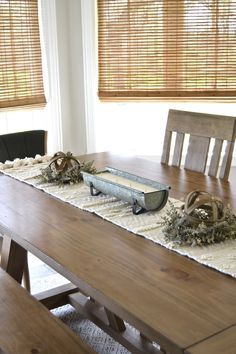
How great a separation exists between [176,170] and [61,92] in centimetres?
173

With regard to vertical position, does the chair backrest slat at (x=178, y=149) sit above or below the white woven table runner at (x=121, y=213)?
above

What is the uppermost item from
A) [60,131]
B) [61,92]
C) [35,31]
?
[35,31]

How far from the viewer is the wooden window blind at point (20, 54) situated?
11.2 feet

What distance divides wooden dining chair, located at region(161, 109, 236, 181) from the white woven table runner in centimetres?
51

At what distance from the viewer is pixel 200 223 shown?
4.72 ft

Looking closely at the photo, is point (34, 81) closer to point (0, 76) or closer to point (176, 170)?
point (0, 76)

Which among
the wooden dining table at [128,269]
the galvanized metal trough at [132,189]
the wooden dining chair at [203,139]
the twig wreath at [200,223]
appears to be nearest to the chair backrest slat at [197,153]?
the wooden dining chair at [203,139]

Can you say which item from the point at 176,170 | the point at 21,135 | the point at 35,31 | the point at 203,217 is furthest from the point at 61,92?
the point at 203,217

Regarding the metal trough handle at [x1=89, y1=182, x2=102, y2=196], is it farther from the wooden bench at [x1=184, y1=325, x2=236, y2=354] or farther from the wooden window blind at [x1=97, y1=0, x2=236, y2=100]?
the wooden window blind at [x1=97, y1=0, x2=236, y2=100]

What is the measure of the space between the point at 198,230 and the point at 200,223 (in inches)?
1.0

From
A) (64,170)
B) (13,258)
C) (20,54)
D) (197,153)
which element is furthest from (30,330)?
(20,54)

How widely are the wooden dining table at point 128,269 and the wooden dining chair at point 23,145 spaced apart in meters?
0.48

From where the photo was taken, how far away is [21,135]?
8.90 ft

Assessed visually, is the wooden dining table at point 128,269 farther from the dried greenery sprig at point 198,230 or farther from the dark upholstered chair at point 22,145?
the dark upholstered chair at point 22,145
